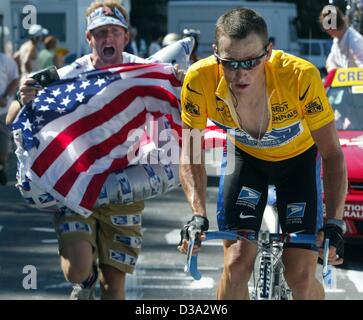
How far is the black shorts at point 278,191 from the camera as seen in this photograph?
5.99 meters

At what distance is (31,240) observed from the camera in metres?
11.1

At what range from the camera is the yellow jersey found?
217 inches

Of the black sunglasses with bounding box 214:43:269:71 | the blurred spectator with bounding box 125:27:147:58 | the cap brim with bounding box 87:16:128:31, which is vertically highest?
the black sunglasses with bounding box 214:43:269:71

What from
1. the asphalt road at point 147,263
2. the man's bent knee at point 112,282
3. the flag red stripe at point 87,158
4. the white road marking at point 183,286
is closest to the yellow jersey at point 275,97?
the flag red stripe at point 87,158

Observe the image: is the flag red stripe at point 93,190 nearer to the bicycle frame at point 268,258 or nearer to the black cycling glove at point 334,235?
the bicycle frame at point 268,258

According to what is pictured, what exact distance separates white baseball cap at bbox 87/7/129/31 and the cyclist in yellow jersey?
3.61ft

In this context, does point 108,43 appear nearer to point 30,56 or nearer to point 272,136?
point 272,136

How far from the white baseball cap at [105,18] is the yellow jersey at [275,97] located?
113cm

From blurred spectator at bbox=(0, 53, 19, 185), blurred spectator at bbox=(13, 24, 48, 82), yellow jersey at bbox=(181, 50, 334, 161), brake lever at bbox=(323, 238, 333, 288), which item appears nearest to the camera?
brake lever at bbox=(323, 238, 333, 288)

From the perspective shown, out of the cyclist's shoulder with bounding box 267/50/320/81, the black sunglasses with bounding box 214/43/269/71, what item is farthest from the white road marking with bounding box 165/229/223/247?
the black sunglasses with bounding box 214/43/269/71

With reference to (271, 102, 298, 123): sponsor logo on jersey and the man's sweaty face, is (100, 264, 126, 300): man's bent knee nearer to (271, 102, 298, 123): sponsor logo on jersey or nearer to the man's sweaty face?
the man's sweaty face

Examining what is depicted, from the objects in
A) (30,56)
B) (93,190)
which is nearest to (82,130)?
(93,190)

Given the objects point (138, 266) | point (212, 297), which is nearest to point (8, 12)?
point (138, 266)
